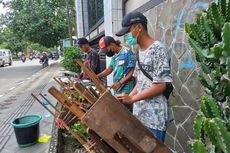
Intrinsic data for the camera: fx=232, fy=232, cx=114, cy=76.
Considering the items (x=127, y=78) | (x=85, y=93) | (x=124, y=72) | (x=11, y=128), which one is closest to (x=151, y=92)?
(x=85, y=93)

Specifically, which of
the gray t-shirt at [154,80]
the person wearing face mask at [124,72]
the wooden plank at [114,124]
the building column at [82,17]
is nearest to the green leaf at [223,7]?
the wooden plank at [114,124]

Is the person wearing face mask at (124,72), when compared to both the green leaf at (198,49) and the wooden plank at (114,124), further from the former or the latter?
the green leaf at (198,49)

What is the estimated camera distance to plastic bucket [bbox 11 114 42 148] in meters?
3.84

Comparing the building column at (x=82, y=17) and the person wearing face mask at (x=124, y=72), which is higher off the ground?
the building column at (x=82, y=17)

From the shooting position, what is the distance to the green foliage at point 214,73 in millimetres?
999

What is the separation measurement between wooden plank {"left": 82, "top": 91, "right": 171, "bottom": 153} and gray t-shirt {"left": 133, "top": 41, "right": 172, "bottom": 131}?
0.59 meters

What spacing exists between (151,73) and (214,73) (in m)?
0.87

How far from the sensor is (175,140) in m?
3.54

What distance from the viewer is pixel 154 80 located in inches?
81.0

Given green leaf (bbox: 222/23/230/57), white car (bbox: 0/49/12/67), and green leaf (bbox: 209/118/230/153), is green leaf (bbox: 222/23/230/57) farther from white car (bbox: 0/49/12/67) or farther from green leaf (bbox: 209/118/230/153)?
white car (bbox: 0/49/12/67)

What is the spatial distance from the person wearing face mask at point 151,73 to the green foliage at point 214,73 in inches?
27.1

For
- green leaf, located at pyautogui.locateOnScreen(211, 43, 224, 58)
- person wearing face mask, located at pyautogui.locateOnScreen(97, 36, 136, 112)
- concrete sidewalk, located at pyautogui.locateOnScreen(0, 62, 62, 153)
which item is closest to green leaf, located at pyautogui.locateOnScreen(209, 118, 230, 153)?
green leaf, located at pyautogui.locateOnScreen(211, 43, 224, 58)

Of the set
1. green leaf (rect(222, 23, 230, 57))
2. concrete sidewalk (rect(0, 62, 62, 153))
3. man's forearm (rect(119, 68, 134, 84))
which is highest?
green leaf (rect(222, 23, 230, 57))

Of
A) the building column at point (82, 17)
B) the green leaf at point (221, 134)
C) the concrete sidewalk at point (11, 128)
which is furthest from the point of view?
the building column at point (82, 17)
